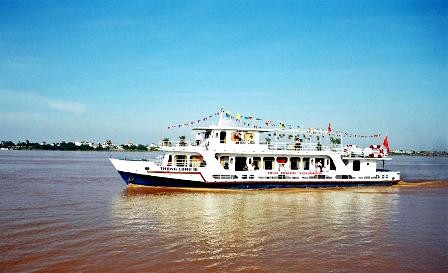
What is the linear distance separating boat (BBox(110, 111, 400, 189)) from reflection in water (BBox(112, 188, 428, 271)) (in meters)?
0.86

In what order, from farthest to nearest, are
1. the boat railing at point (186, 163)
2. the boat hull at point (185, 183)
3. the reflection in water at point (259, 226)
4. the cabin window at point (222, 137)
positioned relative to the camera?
the cabin window at point (222, 137)
the boat railing at point (186, 163)
the boat hull at point (185, 183)
the reflection in water at point (259, 226)

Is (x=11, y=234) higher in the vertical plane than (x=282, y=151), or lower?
lower

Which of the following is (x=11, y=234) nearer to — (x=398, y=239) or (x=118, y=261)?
(x=118, y=261)

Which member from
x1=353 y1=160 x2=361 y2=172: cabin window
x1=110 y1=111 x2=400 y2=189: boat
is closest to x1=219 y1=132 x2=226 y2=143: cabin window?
x1=110 y1=111 x2=400 y2=189: boat

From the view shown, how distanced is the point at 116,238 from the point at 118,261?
8.42 ft

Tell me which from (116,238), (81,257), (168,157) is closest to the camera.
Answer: (81,257)

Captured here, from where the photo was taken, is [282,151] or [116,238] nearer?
[116,238]

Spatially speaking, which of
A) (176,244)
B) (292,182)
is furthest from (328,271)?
(292,182)

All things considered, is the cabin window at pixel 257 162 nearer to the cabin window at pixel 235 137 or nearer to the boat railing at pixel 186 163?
the cabin window at pixel 235 137

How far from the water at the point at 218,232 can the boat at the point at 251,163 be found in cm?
141

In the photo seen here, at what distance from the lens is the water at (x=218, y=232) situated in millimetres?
11469

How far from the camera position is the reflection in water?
1205cm

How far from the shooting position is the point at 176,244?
521 inches

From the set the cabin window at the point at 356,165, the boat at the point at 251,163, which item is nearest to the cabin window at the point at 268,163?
the boat at the point at 251,163
